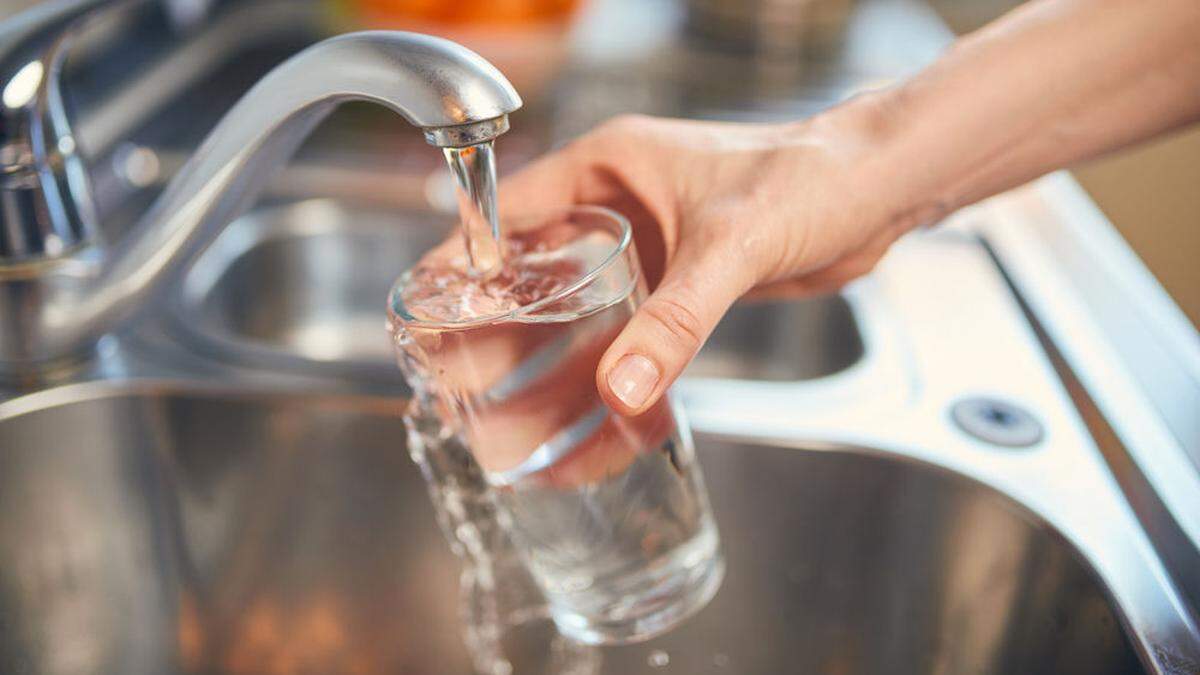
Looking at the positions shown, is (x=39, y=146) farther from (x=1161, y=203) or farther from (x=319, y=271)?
(x=1161, y=203)

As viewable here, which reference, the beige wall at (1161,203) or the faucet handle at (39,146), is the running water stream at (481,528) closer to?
the faucet handle at (39,146)

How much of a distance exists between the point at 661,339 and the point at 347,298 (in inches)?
21.2

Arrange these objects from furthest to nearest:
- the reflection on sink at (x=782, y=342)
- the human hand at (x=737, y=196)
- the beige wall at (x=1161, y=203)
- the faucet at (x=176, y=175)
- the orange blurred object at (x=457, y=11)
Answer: the beige wall at (x=1161, y=203) → the orange blurred object at (x=457, y=11) → the reflection on sink at (x=782, y=342) → the human hand at (x=737, y=196) → the faucet at (x=176, y=175)

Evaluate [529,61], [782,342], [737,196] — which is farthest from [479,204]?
[529,61]

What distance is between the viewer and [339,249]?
933 millimetres

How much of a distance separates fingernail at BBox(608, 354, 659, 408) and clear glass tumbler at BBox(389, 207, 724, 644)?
0.09 ft

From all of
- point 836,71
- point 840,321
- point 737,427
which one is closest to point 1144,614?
point 737,427

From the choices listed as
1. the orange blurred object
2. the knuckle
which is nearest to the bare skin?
the knuckle

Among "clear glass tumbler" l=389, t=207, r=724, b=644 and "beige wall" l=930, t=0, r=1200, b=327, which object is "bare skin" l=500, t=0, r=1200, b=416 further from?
"beige wall" l=930, t=0, r=1200, b=327

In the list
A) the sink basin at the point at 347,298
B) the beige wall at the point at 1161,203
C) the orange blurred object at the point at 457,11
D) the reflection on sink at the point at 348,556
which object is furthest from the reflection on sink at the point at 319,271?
the beige wall at the point at 1161,203

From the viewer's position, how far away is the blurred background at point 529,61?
98 centimetres

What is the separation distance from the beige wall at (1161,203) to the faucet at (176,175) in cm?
173

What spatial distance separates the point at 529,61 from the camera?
1.15 m

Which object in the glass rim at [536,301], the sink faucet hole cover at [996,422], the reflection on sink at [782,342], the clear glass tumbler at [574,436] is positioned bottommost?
the reflection on sink at [782,342]
